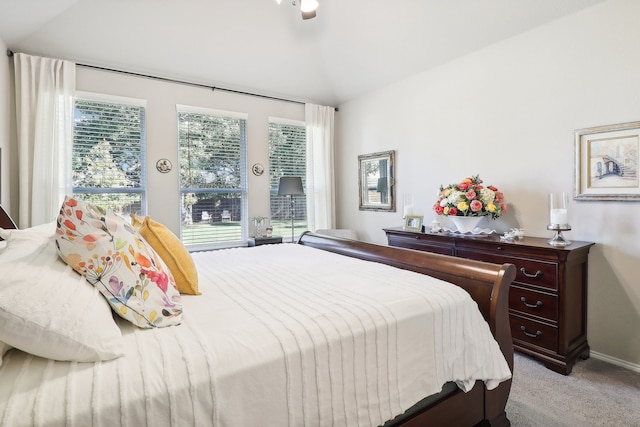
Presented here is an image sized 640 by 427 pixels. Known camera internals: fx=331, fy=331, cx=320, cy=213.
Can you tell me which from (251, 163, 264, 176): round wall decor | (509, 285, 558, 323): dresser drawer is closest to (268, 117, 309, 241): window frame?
(251, 163, 264, 176): round wall decor

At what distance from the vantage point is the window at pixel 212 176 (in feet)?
13.3

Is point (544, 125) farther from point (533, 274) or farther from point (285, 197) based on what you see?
point (285, 197)

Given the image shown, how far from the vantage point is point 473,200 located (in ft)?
9.81

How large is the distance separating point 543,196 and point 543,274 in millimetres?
774

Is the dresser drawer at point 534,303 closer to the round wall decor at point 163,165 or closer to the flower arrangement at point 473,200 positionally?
the flower arrangement at point 473,200

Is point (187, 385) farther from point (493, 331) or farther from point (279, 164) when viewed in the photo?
point (279, 164)

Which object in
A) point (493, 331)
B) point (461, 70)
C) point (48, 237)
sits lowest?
point (493, 331)

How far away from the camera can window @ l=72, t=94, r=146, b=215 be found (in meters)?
3.44

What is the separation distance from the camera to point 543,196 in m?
2.87

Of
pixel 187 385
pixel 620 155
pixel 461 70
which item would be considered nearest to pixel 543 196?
pixel 620 155

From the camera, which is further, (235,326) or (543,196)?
(543,196)

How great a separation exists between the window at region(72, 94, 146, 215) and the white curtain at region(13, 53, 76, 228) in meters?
0.16

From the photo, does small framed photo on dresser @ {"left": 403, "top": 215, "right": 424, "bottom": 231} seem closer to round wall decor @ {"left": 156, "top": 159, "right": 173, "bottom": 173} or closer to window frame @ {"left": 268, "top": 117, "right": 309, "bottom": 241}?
window frame @ {"left": 268, "top": 117, "right": 309, "bottom": 241}

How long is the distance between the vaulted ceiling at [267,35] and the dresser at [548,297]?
6.35 feet
